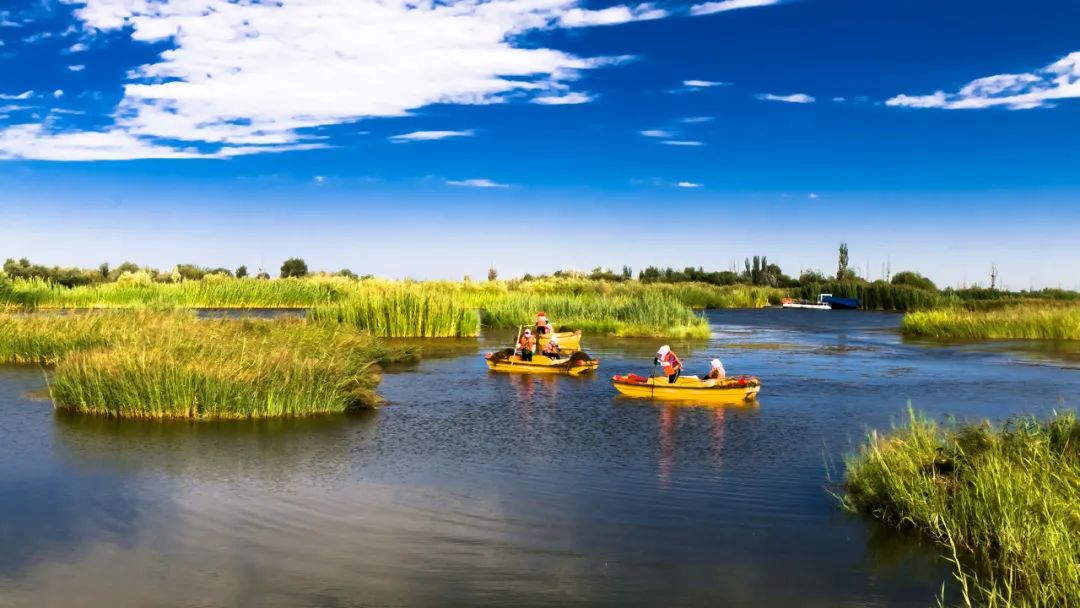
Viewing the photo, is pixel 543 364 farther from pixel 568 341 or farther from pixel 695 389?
pixel 568 341

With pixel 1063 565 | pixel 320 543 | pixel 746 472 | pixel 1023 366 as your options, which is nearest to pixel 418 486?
pixel 320 543

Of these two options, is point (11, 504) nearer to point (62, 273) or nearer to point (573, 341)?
point (573, 341)

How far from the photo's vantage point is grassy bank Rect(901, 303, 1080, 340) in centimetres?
3697

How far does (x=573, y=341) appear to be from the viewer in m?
29.9

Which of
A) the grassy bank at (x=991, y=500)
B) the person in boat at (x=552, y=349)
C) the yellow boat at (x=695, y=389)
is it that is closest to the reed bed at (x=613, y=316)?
the person in boat at (x=552, y=349)

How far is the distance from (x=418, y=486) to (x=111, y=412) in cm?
683

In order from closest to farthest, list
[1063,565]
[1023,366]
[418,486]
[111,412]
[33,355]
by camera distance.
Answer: [1063,565] → [418,486] → [111,412] → [33,355] → [1023,366]

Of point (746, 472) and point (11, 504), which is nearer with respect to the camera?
point (11, 504)

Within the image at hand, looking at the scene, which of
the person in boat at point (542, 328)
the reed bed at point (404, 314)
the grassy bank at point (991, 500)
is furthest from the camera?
the reed bed at point (404, 314)

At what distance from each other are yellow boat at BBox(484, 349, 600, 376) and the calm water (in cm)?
395

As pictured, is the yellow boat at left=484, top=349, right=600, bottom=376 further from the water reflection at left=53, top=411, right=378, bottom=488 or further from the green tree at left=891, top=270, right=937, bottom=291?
the green tree at left=891, top=270, right=937, bottom=291

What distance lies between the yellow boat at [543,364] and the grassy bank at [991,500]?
11.4 metres

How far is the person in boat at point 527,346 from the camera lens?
23281mm

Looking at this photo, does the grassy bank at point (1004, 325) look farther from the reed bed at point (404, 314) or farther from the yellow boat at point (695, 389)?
the yellow boat at point (695, 389)
